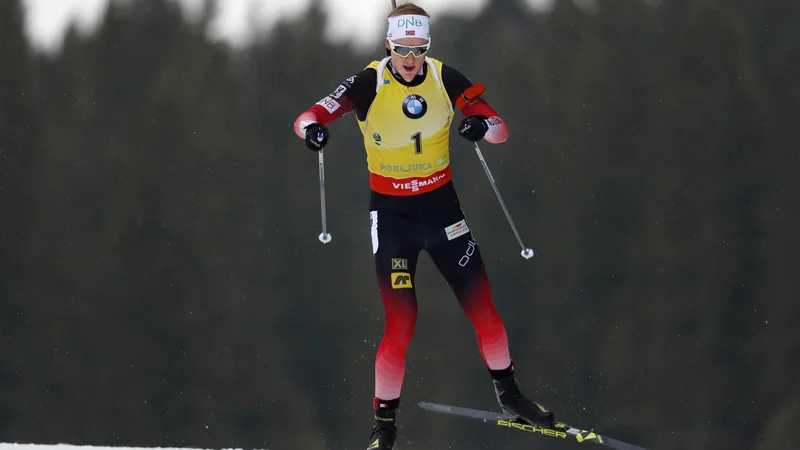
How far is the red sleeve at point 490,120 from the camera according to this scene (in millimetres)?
3570

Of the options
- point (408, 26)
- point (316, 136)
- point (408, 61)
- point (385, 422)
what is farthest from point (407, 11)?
point (385, 422)

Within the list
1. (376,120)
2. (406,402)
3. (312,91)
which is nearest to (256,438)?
(406,402)

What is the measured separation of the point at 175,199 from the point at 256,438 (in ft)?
5.72

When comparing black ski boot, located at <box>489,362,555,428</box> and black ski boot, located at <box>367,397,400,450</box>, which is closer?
black ski boot, located at <box>367,397,400,450</box>

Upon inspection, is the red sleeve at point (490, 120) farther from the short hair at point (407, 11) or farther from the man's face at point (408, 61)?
the short hair at point (407, 11)

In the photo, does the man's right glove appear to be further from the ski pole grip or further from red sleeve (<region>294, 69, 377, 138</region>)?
the ski pole grip

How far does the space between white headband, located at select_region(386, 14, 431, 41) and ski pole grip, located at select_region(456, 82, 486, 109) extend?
0.99 feet

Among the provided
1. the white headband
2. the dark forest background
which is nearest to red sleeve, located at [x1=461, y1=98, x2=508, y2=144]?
the white headband

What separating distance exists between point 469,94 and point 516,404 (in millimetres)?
1365

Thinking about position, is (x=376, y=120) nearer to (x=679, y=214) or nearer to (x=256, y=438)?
(x=679, y=214)

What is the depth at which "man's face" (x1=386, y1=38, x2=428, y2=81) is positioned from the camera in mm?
3445

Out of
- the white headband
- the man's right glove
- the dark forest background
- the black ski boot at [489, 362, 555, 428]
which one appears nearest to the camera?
the man's right glove

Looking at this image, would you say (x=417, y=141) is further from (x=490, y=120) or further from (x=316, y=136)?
(x=316, y=136)

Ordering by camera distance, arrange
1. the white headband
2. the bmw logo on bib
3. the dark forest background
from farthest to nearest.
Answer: the dark forest background
the bmw logo on bib
the white headband
